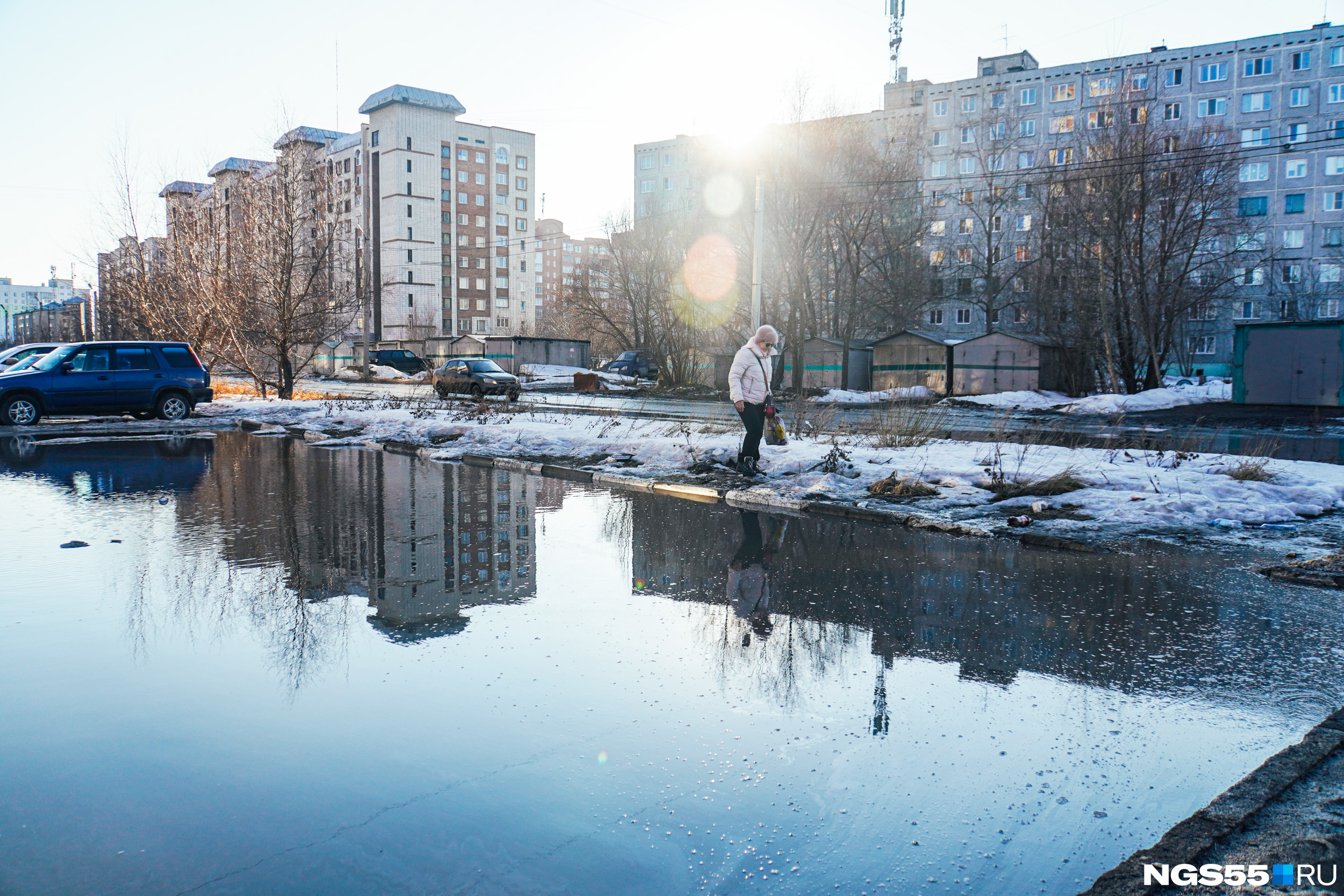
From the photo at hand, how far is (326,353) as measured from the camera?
262 ft

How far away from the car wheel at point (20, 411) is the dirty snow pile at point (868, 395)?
22377mm

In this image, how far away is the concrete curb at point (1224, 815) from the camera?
2646 mm

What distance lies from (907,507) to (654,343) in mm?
37976

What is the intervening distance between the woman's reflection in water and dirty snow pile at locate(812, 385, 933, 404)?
74.5ft

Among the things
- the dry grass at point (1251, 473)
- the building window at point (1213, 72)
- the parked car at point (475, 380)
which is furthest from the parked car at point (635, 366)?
the building window at point (1213, 72)

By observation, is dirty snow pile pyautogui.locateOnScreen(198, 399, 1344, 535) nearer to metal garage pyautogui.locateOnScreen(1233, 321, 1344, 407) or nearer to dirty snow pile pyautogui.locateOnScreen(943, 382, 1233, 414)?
dirty snow pile pyautogui.locateOnScreen(943, 382, 1233, 414)

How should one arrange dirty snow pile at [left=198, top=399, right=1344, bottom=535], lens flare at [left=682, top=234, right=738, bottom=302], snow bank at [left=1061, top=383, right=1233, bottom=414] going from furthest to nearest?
lens flare at [left=682, top=234, right=738, bottom=302] → snow bank at [left=1061, top=383, right=1233, bottom=414] → dirty snow pile at [left=198, top=399, right=1344, bottom=535]

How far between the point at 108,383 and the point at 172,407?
1.47 m

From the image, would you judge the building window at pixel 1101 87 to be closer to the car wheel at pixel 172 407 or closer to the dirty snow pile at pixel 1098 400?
the dirty snow pile at pixel 1098 400

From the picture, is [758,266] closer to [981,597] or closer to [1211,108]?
[981,597]

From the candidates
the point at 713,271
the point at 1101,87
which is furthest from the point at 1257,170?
the point at 713,271

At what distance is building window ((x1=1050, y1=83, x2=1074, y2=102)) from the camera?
76812mm

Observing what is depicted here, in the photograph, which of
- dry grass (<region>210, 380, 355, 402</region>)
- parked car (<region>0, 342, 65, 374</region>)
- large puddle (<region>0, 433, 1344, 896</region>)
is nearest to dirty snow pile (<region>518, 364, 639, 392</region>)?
dry grass (<region>210, 380, 355, 402</region>)

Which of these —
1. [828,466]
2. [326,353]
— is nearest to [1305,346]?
[828,466]
